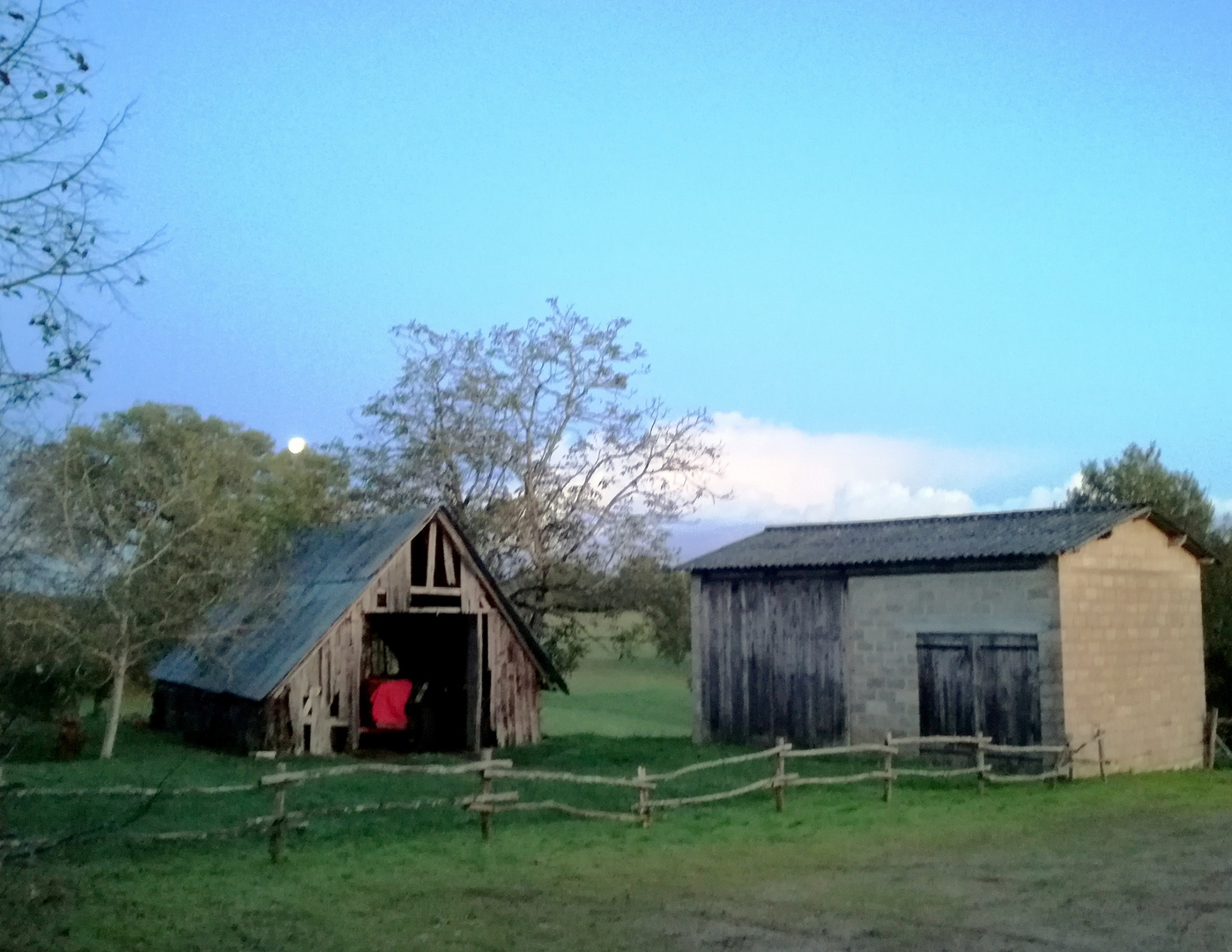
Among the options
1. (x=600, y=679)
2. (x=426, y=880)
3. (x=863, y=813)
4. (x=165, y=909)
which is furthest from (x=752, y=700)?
(x=600, y=679)

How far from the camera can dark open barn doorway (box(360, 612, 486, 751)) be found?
23.6m

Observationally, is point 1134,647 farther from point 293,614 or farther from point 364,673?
point 293,614

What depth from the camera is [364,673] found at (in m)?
25.3

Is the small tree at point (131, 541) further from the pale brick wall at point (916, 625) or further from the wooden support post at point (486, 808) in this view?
the pale brick wall at point (916, 625)

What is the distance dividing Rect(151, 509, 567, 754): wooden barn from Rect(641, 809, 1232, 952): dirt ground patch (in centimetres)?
1232

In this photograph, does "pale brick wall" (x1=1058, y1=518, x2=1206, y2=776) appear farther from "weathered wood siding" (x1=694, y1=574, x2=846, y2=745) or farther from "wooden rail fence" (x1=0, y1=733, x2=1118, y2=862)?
"weathered wood siding" (x1=694, y1=574, x2=846, y2=745)

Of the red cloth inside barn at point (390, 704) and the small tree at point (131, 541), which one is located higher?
the small tree at point (131, 541)

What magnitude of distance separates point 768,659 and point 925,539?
3859 mm

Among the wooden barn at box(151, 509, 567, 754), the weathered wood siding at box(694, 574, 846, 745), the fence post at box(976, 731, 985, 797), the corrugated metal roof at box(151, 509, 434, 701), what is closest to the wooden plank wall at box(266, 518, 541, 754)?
the wooden barn at box(151, 509, 567, 754)

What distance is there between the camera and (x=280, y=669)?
21078 mm

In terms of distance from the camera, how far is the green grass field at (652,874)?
29.4 ft

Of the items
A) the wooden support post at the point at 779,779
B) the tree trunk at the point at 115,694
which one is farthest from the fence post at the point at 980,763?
the tree trunk at the point at 115,694

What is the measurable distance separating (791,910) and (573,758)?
12603 millimetres

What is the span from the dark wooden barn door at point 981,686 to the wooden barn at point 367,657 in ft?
25.0
